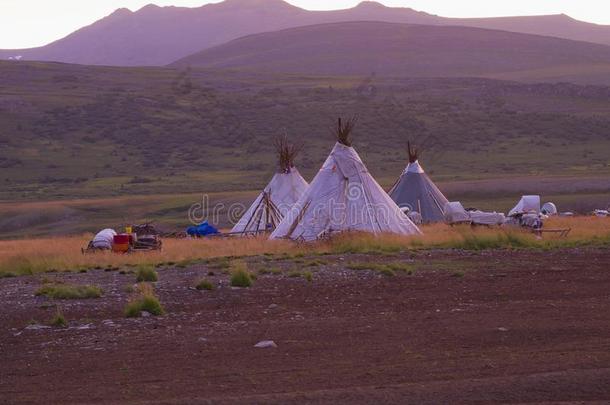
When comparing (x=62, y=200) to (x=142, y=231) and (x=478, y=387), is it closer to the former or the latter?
(x=142, y=231)

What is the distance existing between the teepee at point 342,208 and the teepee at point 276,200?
4467 mm

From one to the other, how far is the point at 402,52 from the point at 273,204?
102 m

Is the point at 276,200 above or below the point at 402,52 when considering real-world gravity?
below

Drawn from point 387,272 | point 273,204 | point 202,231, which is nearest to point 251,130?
point 273,204

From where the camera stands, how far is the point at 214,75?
10044 centimetres

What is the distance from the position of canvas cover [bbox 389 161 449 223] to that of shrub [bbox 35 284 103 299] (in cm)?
1715

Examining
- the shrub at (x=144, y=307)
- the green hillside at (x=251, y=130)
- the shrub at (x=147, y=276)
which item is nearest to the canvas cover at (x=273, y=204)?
the shrub at (x=147, y=276)

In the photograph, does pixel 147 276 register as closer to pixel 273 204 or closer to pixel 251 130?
pixel 273 204

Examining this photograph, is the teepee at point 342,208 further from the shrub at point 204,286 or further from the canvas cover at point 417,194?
the shrub at point 204,286

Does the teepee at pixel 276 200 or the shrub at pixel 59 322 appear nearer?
the shrub at pixel 59 322

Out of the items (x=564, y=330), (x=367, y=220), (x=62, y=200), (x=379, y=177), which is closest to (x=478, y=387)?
(x=564, y=330)

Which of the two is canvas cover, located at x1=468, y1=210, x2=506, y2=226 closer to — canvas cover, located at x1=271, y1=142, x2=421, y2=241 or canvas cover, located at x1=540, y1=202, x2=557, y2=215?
canvas cover, located at x1=271, y1=142, x2=421, y2=241

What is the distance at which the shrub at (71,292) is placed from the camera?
12.6 meters

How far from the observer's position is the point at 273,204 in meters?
27.7
